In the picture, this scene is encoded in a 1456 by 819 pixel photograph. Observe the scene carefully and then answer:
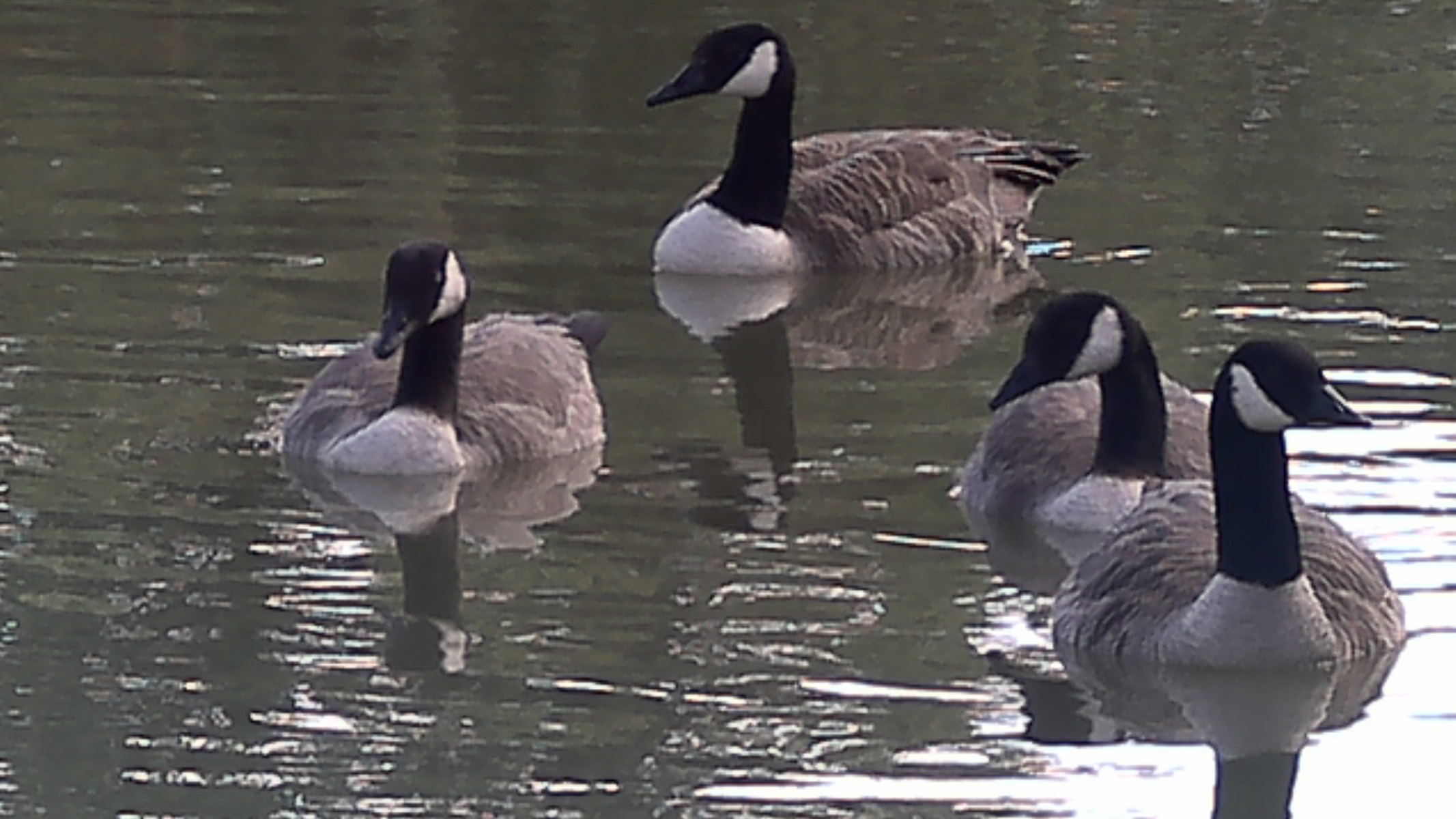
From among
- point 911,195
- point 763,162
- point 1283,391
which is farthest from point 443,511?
point 911,195

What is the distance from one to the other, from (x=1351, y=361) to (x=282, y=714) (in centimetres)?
673

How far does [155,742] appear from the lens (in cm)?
912

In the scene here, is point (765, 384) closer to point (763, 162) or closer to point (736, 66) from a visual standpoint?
point (763, 162)

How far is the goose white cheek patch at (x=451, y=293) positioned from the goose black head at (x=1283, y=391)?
3797mm

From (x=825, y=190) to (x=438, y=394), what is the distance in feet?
18.8

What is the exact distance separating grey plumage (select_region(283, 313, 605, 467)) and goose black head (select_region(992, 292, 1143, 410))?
2169 millimetres

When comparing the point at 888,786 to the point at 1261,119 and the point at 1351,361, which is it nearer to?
the point at 1351,361

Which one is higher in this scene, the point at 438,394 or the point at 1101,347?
the point at 1101,347

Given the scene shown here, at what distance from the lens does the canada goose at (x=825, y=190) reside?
57.5 ft

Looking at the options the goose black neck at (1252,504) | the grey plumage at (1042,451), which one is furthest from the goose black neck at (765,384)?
the goose black neck at (1252,504)

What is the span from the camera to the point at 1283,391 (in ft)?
32.6

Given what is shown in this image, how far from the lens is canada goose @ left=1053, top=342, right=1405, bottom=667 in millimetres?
9961

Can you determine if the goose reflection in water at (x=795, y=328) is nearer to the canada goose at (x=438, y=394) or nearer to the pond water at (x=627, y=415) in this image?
the pond water at (x=627, y=415)

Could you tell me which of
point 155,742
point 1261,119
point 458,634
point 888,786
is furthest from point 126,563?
point 1261,119
